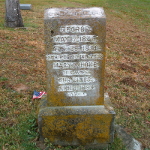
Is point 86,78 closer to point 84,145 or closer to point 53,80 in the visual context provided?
point 53,80

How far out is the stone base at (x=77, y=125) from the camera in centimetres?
317

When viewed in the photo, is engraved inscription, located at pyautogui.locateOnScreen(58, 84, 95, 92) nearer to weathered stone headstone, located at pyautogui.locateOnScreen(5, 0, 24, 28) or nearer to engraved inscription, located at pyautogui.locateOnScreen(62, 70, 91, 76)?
engraved inscription, located at pyautogui.locateOnScreen(62, 70, 91, 76)

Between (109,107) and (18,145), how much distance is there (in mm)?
1358

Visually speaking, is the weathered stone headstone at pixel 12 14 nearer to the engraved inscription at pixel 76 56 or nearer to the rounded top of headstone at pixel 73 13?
the rounded top of headstone at pixel 73 13

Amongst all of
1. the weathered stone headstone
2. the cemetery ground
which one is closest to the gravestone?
the cemetery ground

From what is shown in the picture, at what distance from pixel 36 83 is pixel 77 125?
7.28 ft

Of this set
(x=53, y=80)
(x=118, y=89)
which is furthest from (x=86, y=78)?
(x=118, y=89)

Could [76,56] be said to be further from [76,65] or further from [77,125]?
[77,125]

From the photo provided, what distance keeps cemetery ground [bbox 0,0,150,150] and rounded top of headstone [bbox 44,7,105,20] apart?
1695 millimetres

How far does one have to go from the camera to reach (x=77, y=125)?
3.23 m

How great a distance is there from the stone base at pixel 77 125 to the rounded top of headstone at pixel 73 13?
1.23 m

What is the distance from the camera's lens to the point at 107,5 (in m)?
20.4

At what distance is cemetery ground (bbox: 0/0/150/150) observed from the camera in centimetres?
351

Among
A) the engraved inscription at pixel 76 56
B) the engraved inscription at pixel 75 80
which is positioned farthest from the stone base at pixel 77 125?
the engraved inscription at pixel 76 56
